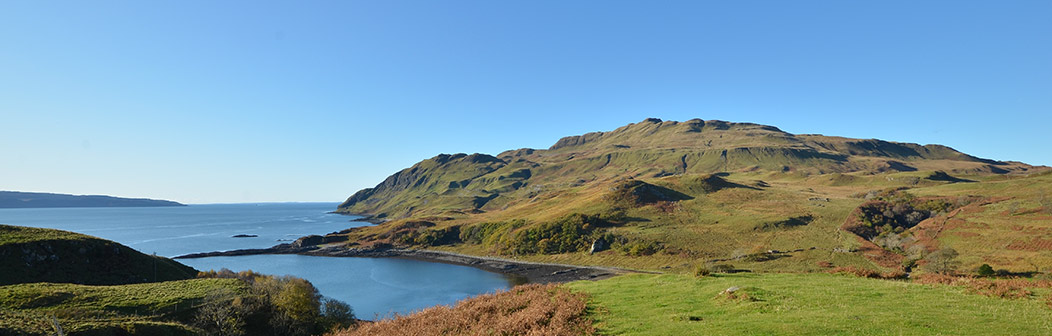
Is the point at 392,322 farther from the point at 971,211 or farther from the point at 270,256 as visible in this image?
the point at 270,256

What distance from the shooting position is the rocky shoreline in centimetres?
10025

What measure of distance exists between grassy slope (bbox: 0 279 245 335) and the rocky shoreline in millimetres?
63973

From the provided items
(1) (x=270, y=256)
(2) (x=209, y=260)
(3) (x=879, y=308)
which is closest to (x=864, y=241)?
(3) (x=879, y=308)

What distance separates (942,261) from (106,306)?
102846mm

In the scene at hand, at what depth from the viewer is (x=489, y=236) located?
498 feet

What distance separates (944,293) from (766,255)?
257 ft

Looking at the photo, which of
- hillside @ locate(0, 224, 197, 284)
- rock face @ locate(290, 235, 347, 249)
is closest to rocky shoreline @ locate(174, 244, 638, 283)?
rock face @ locate(290, 235, 347, 249)

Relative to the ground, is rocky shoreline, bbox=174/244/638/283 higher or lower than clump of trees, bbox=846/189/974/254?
lower

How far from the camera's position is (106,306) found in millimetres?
31703

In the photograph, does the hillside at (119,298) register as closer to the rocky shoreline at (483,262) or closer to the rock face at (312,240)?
the rocky shoreline at (483,262)

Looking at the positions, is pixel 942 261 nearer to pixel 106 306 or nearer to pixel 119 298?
pixel 106 306

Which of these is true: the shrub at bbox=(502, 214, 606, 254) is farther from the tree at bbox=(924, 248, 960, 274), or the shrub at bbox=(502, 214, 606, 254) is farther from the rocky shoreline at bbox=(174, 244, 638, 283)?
the tree at bbox=(924, 248, 960, 274)

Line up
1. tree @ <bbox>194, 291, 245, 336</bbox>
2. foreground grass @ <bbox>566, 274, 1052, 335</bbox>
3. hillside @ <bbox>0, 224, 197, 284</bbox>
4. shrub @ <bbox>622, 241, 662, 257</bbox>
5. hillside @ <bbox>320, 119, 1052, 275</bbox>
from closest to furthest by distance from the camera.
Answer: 1. foreground grass @ <bbox>566, 274, 1052, 335</bbox>
2. tree @ <bbox>194, 291, 245, 336</bbox>
3. hillside @ <bbox>0, 224, 197, 284</bbox>
4. hillside @ <bbox>320, 119, 1052, 275</bbox>
5. shrub @ <bbox>622, 241, 662, 257</bbox>

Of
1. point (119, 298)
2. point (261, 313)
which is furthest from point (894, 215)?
point (119, 298)
